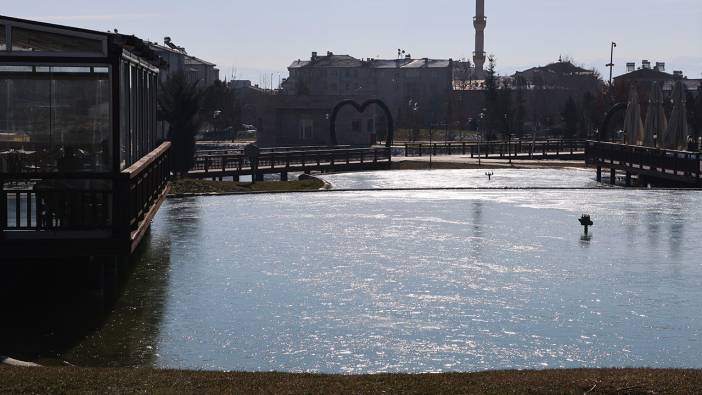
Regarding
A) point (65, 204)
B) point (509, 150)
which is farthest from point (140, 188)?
point (509, 150)

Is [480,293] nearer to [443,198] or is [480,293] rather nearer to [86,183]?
[86,183]

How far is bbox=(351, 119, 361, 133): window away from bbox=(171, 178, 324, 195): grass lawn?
46302 mm

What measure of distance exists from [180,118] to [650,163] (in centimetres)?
2552

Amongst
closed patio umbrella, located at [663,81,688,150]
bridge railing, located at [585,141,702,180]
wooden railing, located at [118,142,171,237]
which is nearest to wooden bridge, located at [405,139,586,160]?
bridge railing, located at [585,141,702,180]

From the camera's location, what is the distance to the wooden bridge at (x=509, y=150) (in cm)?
8179

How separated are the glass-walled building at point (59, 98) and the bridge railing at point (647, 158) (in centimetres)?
3551

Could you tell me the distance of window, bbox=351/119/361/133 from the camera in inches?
3807

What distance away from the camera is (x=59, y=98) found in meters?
18.0

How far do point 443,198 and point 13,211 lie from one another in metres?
26.8

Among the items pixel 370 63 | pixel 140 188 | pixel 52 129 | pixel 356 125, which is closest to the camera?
pixel 52 129

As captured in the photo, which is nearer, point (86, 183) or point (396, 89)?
point (86, 183)

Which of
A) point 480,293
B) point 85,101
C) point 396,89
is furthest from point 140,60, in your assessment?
point 396,89

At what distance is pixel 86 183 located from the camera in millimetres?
17781

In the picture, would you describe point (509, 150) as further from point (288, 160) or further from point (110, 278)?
point (110, 278)
